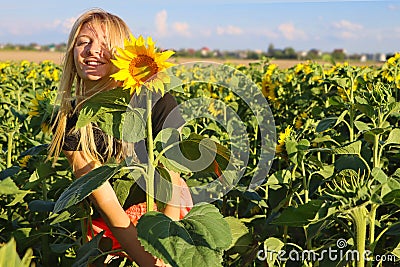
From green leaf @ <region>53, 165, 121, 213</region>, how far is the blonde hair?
1.38 feet

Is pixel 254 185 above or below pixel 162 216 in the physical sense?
below

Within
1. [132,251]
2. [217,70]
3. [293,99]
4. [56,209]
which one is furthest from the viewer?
[217,70]

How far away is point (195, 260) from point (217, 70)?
22.2 feet

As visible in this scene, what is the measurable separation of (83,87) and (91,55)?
0.17 m

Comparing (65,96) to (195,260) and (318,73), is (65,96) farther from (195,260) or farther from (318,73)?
(318,73)

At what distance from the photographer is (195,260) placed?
1313 mm

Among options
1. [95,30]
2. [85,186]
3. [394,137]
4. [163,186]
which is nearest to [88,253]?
[163,186]

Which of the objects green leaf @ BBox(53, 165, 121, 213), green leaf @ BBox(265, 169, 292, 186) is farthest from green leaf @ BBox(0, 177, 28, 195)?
green leaf @ BBox(265, 169, 292, 186)

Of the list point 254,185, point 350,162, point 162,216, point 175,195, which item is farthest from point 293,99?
point 162,216

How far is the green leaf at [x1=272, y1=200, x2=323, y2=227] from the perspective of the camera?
4.67ft

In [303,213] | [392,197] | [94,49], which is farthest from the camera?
[94,49]

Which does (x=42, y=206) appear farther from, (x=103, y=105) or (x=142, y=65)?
(x=142, y=65)

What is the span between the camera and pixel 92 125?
1975mm

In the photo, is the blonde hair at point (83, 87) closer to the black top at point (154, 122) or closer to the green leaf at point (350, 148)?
the black top at point (154, 122)
